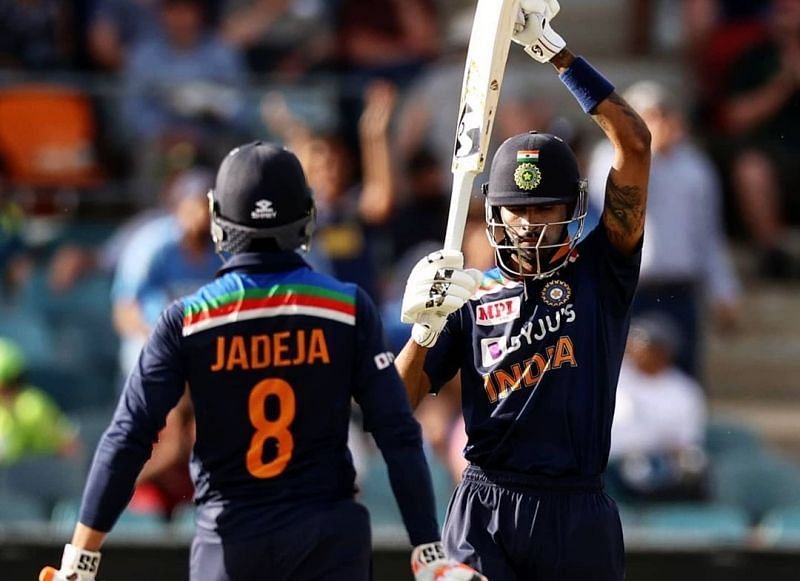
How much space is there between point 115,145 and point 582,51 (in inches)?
137

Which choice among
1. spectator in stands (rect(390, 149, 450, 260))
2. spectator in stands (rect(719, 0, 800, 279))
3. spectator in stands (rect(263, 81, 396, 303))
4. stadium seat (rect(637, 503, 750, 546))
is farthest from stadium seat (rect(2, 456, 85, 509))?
spectator in stands (rect(719, 0, 800, 279))

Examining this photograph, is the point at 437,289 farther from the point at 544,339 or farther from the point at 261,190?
the point at 261,190

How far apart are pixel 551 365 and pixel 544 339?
0.08 meters

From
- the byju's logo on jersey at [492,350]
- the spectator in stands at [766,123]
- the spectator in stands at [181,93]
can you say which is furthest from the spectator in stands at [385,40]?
the byju's logo on jersey at [492,350]

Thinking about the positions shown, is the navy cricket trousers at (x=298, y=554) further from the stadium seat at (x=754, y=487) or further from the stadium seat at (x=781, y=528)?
the stadium seat at (x=754, y=487)

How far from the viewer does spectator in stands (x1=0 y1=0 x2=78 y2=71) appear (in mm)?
10992

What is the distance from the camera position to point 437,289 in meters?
4.56

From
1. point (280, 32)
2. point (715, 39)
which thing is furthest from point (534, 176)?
point (715, 39)

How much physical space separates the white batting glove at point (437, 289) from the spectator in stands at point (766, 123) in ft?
22.9

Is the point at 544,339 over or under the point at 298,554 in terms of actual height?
over

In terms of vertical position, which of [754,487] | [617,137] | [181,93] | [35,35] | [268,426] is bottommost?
[754,487]

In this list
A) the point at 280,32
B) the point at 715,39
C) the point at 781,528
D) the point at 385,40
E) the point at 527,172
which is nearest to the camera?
the point at 527,172

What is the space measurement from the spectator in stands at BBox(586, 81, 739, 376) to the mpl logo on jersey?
4711 millimetres

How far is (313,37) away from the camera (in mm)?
11258
